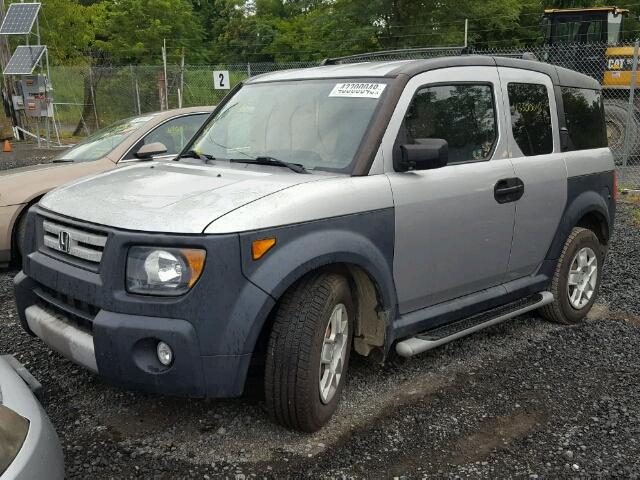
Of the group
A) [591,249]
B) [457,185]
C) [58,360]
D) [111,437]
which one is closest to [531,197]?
[457,185]

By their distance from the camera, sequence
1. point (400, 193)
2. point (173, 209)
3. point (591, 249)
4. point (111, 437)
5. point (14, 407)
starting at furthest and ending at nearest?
1. point (591, 249)
2. point (400, 193)
3. point (111, 437)
4. point (173, 209)
5. point (14, 407)

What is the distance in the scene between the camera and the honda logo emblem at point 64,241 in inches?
128

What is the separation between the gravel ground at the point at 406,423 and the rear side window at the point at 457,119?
1.42m

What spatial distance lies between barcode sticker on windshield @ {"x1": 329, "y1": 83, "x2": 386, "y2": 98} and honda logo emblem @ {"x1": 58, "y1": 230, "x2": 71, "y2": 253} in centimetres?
173

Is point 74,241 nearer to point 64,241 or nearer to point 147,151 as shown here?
point 64,241

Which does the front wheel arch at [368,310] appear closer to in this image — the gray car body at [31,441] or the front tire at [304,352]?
the front tire at [304,352]

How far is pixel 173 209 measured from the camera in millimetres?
3059

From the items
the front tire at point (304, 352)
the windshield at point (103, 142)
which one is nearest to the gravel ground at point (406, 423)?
the front tire at point (304, 352)

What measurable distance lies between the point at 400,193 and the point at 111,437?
1.98 m

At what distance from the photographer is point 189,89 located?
20312 mm

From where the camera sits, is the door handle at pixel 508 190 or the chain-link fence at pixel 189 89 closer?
the door handle at pixel 508 190

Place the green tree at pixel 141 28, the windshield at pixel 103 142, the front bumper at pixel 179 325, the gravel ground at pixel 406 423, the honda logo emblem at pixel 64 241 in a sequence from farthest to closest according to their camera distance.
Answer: the green tree at pixel 141 28, the windshield at pixel 103 142, the honda logo emblem at pixel 64 241, the gravel ground at pixel 406 423, the front bumper at pixel 179 325

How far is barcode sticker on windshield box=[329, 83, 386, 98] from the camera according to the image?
3776 mm

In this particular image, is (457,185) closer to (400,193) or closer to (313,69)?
(400,193)
